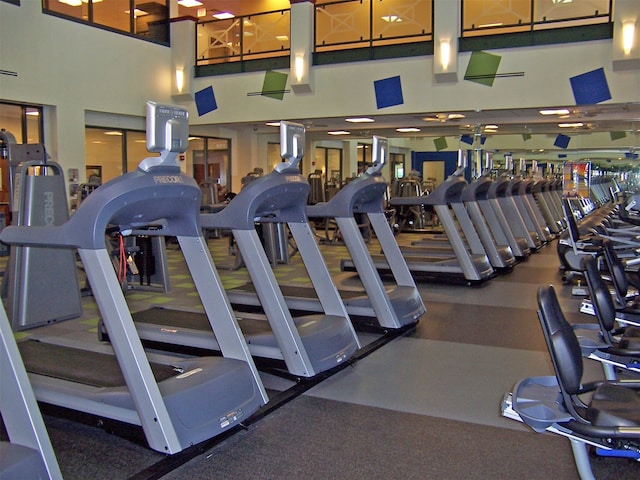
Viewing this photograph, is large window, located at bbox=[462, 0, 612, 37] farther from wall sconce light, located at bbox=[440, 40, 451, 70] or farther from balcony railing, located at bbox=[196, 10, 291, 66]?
→ balcony railing, located at bbox=[196, 10, 291, 66]

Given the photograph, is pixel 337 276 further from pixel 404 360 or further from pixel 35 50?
pixel 35 50

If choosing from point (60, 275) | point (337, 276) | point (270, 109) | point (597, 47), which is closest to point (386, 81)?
point (270, 109)

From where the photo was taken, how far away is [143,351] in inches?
108

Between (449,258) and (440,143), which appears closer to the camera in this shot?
(449,258)

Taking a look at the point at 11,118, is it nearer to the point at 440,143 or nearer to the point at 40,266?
the point at 40,266

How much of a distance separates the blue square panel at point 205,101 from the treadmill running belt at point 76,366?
937 centimetres

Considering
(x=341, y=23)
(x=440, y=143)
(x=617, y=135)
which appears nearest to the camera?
(x=341, y=23)

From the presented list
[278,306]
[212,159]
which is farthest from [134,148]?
[278,306]

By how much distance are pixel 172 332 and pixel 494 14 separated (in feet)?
28.6

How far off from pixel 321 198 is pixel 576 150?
7.38 m

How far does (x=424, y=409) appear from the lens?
344 cm

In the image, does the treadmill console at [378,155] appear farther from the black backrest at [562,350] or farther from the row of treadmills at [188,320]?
the black backrest at [562,350]

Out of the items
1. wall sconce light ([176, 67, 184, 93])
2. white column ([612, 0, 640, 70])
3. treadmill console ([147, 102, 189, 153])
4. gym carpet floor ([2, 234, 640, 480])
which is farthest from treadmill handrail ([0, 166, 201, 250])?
wall sconce light ([176, 67, 184, 93])

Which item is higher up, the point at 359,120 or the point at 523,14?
the point at 523,14
